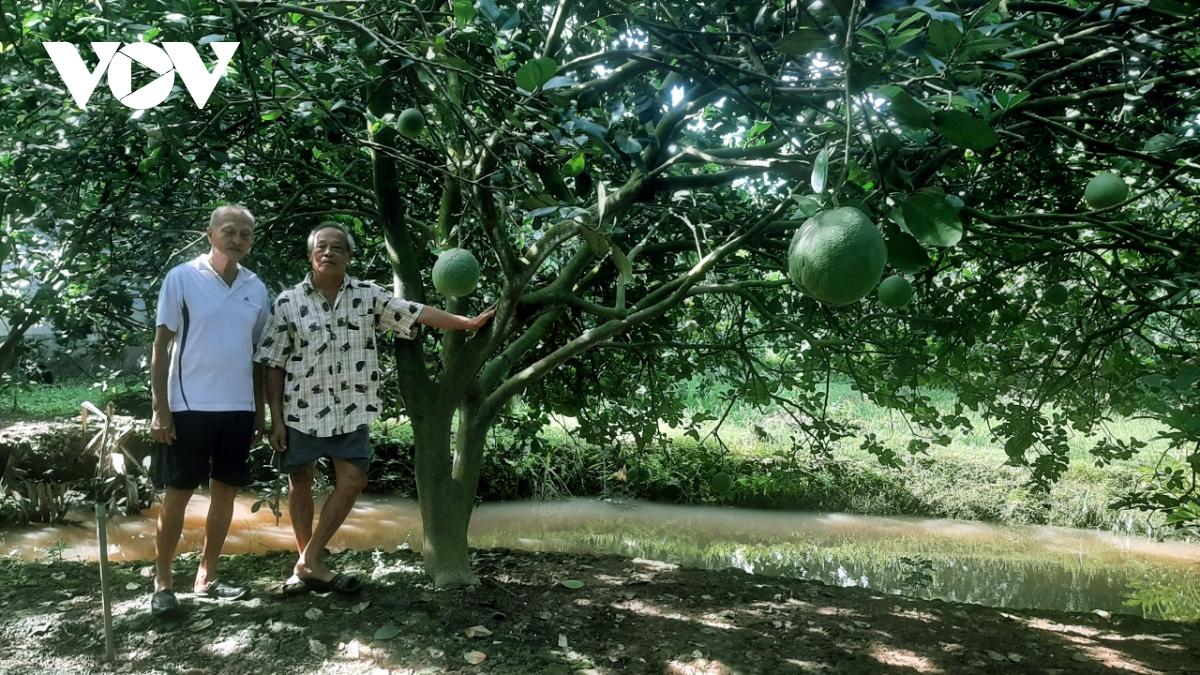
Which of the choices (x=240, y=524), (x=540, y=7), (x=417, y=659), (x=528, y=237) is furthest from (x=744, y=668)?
(x=240, y=524)

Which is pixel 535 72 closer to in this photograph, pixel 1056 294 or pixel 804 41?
pixel 804 41

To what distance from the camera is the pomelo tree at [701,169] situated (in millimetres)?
1646

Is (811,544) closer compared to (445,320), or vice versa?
(445,320)

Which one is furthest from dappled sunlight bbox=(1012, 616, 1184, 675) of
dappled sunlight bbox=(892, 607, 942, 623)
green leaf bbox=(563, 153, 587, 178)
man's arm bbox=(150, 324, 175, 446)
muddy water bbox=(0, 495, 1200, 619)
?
man's arm bbox=(150, 324, 175, 446)

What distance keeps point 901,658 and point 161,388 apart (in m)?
2.43

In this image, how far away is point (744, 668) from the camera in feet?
8.20

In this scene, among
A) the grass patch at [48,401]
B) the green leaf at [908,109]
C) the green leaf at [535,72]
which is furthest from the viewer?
the grass patch at [48,401]

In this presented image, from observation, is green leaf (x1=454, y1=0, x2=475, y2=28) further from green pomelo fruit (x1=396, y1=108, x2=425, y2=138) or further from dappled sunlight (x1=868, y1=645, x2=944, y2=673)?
dappled sunlight (x1=868, y1=645, x2=944, y2=673)

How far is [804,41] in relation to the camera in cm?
124

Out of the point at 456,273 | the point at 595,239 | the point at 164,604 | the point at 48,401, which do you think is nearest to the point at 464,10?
the point at 595,239

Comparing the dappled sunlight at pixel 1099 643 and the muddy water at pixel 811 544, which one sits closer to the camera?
the dappled sunlight at pixel 1099 643

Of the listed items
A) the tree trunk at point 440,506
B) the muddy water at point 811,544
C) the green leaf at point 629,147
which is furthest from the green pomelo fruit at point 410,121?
the muddy water at point 811,544

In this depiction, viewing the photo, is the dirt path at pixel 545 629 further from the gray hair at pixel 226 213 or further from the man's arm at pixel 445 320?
the gray hair at pixel 226 213

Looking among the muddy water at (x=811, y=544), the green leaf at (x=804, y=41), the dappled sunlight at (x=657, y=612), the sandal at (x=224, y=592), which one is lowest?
the muddy water at (x=811, y=544)
